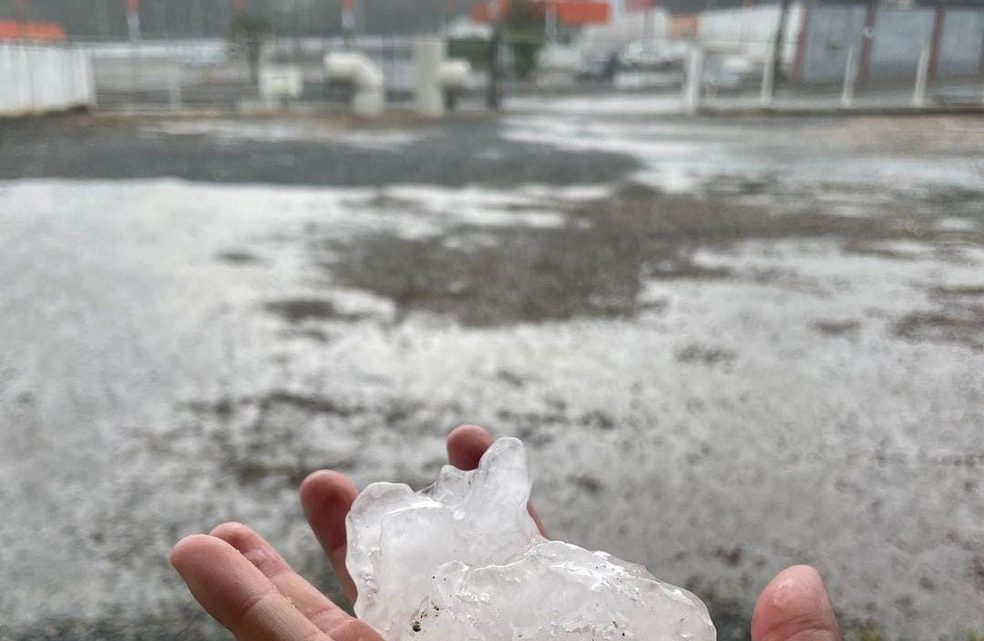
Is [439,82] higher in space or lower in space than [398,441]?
higher

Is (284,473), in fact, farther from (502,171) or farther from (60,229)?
(502,171)

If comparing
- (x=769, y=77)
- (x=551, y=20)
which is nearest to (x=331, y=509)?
(x=769, y=77)

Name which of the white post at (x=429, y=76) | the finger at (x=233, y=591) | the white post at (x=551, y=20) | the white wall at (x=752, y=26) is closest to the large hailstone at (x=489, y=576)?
the finger at (x=233, y=591)

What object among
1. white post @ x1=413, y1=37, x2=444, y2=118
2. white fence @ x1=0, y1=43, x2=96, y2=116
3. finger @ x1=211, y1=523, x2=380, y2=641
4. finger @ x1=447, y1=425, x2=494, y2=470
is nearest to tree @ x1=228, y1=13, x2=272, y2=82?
white fence @ x1=0, y1=43, x2=96, y2=116

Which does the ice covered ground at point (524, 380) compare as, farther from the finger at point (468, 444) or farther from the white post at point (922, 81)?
the white post at point (922, 81)

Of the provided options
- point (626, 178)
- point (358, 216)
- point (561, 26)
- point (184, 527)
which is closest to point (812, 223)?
point (626, 178)

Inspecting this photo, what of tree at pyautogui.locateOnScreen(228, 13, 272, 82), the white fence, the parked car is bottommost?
the white fence

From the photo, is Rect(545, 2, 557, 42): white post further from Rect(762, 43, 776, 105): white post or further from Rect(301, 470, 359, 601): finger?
Rect(301, 470, 359, 601): finger
